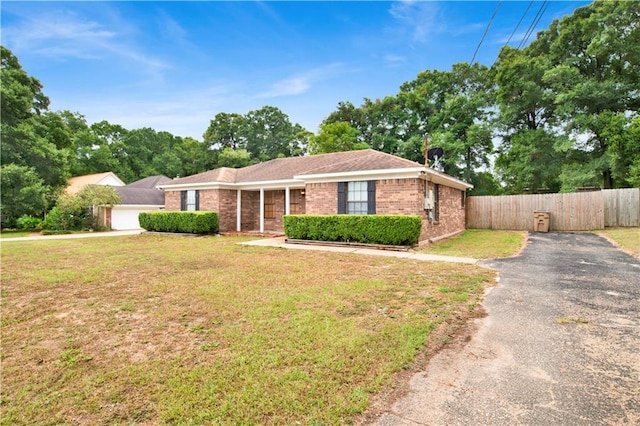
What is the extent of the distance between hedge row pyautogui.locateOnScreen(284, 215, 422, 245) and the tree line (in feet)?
46.3

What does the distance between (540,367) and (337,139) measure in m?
27.9

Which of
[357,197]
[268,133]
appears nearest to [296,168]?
[357,197]

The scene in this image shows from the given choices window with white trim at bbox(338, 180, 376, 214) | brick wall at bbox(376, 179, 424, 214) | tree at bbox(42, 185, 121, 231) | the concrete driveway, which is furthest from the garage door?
the concrete driveway

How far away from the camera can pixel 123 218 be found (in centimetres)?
2467

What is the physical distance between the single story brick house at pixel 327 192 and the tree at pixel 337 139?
1054 cm

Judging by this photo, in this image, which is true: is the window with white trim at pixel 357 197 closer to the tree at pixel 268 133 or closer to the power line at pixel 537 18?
the power line at pixel 537 18

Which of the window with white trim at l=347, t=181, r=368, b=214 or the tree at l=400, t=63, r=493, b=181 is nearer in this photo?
the window with white trim at l=347, t=181, r=368, b=214

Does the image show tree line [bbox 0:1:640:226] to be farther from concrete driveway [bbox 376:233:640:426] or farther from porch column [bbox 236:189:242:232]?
concrete driveway [bbox 376:233:640:426]

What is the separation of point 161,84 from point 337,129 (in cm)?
1663

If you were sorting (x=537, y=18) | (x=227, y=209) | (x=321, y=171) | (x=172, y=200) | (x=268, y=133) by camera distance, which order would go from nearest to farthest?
1. (x=537, y=18)
2. (x=321, y=171)
3. (x=227, y=209)
4. (x=172, y=200)
5. (x=268, y=133)

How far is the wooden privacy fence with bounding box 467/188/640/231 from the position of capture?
15250mm

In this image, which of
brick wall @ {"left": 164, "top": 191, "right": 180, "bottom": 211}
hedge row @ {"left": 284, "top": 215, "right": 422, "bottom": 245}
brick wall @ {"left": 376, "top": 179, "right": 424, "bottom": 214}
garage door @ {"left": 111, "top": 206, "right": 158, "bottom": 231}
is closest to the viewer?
hedge row @ {"left": 284, "top": 215, "right": 422, "bottom": 245}

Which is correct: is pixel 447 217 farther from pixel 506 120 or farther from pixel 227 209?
pixel 506 120

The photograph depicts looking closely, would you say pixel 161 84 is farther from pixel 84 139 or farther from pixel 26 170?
pixel 84 139
